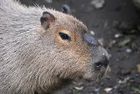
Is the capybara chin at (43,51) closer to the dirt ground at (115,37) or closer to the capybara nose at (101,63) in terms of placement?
the capybara nose at (101,63)

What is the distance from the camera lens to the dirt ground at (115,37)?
249 inches

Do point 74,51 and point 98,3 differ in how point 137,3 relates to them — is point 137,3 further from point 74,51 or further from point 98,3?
point 74,51

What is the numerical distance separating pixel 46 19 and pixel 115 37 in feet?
8.35

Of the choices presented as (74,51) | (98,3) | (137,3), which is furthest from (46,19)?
(98,3)

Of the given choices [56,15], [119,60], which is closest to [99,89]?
[119,60]

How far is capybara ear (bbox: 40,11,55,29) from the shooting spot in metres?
4.84

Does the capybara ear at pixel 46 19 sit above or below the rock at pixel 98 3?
below

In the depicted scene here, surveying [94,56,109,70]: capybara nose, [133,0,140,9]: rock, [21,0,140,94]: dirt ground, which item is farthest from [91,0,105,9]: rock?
[94,56,109,70]: capybara nose

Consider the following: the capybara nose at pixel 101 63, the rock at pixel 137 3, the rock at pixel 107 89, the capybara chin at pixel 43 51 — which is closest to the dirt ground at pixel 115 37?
the rock at pixel 107 89

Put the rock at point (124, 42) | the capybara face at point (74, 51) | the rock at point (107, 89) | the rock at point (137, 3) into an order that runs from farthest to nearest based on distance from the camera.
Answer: the rock at point (124, 42)
the rock at point (137, 3)
the rock at point (107, 89)
the capybara face at point (74, 51)

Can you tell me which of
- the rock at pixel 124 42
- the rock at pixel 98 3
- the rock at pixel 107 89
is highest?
the rock at pixel 98 3

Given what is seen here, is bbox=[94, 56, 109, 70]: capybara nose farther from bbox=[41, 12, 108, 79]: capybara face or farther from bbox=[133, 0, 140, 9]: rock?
bbox=[133, 0, 140, 9]: rock

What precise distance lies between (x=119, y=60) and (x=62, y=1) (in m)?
1.51

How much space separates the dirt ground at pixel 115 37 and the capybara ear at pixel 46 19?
121cm
